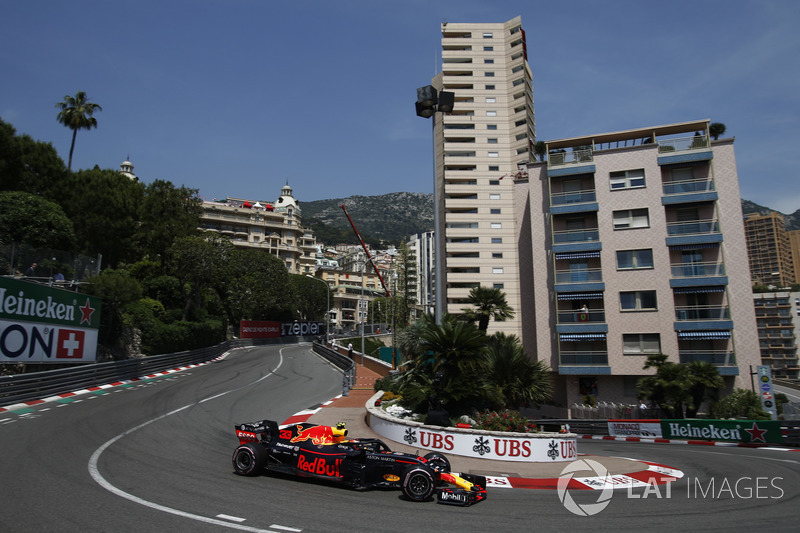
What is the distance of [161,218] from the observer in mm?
49969

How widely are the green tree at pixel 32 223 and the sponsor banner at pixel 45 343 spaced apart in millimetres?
7060

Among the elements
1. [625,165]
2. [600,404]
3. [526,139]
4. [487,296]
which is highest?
[526,139]

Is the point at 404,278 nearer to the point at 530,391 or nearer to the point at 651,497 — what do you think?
the point at 530,391

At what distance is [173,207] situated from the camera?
5047 cm

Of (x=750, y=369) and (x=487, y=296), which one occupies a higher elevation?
(x=487, y=296)

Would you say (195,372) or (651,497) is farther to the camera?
(195,372)

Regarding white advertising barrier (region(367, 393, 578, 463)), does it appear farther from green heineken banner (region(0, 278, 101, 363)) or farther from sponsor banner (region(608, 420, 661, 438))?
green heineken banner (region(0, 278, 101, 363))

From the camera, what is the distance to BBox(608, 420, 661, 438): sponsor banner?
2344 cm

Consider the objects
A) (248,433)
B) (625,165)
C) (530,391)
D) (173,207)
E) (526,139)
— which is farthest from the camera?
(526,139)

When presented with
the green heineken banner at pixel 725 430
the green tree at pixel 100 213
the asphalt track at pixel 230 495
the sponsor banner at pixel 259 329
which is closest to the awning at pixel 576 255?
the green heineken banner at pixel 725 430

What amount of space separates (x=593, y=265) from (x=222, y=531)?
31.8 m

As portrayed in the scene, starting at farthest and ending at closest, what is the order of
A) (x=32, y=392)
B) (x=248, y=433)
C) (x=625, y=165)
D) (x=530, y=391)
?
1. (x=625, y=165)
2. (x=530, y=391)
3. (x=32, y=392)
4. (x=248, y=433)

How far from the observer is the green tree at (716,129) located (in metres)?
32.8

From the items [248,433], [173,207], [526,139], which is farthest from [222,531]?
[526,139]
